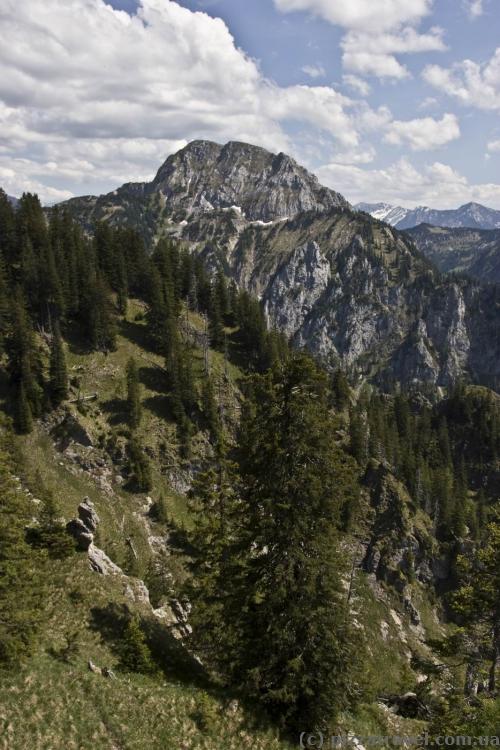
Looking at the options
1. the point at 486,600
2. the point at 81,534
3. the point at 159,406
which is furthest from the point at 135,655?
the point at 159,406

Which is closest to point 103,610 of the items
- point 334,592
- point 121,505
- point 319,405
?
point 334,592

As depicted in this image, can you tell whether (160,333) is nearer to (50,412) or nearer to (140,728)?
(50,412)

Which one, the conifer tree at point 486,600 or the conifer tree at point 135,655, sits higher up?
the conifer tree at point 486,600

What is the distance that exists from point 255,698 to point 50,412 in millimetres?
54273

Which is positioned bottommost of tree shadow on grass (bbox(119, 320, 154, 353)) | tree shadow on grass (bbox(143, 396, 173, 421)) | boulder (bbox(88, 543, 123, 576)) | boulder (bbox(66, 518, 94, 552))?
boulder (bbox(88, 543, 123, 576))

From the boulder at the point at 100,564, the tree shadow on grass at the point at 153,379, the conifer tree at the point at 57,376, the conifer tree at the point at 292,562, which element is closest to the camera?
the conifer tree at the point at 292,562

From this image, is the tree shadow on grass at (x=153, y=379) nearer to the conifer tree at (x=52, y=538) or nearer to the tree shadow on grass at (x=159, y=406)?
the tree shadow on grass at (x=159, y=406)

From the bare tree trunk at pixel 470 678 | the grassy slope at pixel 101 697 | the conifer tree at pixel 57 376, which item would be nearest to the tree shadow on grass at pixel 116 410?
the conifer tree at pixel 57 376

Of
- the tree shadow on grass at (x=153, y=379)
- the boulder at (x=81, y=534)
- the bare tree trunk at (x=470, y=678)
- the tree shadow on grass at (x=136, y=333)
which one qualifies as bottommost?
the bare tree trunk at (x=470, y=678)

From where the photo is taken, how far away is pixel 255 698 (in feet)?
62.6

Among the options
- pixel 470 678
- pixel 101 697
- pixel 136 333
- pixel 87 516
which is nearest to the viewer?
pixel 101 697

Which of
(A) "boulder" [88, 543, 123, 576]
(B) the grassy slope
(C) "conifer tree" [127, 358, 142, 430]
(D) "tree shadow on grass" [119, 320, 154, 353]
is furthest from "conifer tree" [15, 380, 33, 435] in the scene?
(A) "boulder" [88, 543, 123, 576]

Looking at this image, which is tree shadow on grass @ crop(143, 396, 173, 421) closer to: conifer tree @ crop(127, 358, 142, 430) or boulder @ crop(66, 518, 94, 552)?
conifer tree @ crop(127, 358, 142, 430)

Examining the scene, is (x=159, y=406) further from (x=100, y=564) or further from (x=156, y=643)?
(x=156, y=643)
